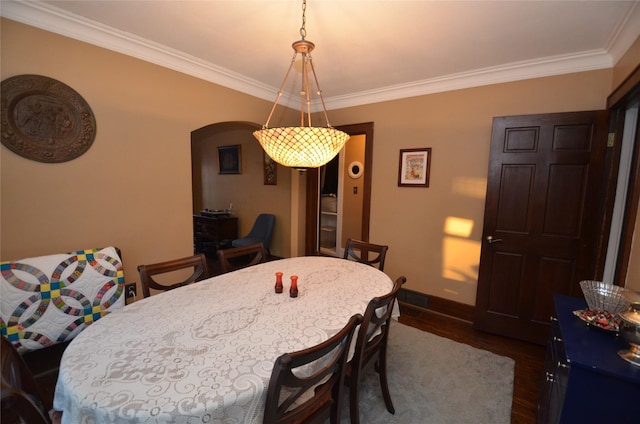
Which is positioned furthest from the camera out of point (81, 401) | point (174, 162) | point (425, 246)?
point (425, 246)

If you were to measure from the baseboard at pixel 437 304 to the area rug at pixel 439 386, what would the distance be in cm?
50

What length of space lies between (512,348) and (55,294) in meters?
3.50

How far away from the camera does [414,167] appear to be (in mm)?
3002

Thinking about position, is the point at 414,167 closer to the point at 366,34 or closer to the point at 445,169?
the point at 445,169

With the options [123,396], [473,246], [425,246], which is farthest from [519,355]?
[123,396]

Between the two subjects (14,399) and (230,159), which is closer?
(14,399)

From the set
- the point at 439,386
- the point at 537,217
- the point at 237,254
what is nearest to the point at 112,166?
the point at 237,254

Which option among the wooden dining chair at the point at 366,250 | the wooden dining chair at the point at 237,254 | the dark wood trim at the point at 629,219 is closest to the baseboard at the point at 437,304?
the wooden dining chair at the point at 366,250

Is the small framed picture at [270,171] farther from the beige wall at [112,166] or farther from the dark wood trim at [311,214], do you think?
the beige wall at [112,166]

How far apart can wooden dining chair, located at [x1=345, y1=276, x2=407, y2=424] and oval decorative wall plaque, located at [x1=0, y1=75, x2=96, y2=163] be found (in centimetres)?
229

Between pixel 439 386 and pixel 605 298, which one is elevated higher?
pixel 605 298

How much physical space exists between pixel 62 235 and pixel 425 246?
10.6 feet

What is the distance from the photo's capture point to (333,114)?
3582 mm

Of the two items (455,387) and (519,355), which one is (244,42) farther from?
(519,355)
